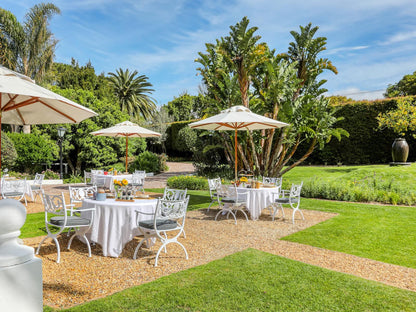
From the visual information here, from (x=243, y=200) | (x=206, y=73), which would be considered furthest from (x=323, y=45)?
(x=243, y=200)

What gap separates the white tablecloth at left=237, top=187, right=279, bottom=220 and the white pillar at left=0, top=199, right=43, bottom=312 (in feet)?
23.5

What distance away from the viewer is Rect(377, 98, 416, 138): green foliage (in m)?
15.7

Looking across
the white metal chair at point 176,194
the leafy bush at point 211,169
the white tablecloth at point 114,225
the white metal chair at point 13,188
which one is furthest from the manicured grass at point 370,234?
the white metal chair at point 13,188

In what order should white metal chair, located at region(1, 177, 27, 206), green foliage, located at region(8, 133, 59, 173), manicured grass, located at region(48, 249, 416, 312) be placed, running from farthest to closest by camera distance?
green foliage, located at region(8, 133, 59, 173) < white metal chair, located at region(1, 177, 27, 206) < manicured grass, located at region(48, 249, 416, 312)

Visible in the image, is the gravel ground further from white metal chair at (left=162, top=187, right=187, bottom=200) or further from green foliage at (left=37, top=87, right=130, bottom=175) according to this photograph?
green foliage at (left=37, top=87, right=130, bottom=175)

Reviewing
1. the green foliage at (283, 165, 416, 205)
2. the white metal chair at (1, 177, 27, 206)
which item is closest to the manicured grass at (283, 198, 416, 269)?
the green foliage at (283, 165, 416, 205)

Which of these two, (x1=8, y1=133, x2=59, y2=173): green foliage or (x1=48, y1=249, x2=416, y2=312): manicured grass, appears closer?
(x1=48, y1=249, x2=416, y2=312): manicured grass

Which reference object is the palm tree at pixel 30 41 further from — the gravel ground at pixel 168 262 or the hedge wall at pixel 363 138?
the hedge wall at pixel 363 138

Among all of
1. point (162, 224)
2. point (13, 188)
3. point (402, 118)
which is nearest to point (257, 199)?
point (162, 224)

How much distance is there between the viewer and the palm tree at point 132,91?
31.4 m

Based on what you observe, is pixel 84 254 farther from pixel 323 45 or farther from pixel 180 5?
pixel 323 45

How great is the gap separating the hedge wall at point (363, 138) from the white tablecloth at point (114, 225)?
665 inches

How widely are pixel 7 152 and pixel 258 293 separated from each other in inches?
617

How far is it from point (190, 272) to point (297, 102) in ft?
33.6
